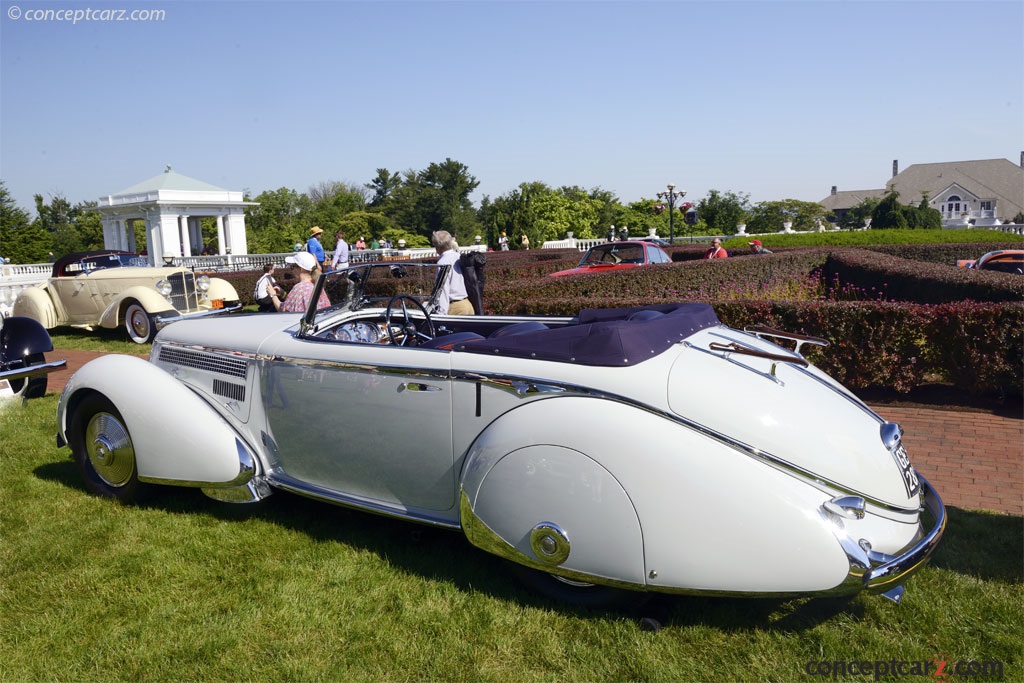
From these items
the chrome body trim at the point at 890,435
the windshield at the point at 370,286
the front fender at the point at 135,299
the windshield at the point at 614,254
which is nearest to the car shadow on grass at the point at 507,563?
the chrome body trim at the point at 890,435

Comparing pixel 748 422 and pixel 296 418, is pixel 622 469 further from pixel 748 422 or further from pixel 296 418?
pixel 296 418

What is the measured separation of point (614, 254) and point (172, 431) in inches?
505

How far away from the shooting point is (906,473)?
2.99 meters

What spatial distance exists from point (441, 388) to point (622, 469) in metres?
0.95

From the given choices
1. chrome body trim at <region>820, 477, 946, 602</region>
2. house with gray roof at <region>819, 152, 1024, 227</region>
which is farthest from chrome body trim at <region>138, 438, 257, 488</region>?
house with gray roof at <region>819, 152, 1024, 227</region>

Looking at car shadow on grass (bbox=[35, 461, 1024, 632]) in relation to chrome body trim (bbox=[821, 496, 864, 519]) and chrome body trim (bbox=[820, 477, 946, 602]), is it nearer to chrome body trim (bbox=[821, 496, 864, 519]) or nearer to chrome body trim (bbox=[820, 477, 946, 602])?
chrome body trim (bbox=[820, 477, 946, 602])

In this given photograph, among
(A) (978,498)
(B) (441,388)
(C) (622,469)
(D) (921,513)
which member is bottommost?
(A) (978,498)

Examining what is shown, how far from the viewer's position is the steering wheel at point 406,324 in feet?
15.0

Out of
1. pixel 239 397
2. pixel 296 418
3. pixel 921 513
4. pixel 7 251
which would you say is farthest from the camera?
pixel 7 251

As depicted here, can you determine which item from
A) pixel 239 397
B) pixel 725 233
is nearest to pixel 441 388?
pixel 239 397

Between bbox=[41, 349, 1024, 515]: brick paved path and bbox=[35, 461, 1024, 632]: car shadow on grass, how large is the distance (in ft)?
1.48

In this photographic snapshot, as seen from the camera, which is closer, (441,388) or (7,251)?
(441,388)

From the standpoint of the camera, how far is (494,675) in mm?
2770

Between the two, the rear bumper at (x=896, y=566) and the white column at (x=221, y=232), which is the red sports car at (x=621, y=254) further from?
the white column at (x=221, y=232)
